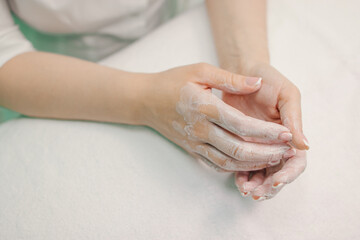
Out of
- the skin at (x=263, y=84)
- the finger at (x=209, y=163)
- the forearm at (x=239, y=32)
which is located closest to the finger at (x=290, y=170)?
the skin at (x=263, y=84)

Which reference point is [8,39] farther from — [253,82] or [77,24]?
[253,82]

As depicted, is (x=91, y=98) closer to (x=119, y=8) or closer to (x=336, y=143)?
(x=119, y=8)

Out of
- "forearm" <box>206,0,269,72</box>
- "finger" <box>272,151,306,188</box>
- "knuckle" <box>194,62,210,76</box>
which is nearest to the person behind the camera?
"finger" <box>272,151,306,188</box>

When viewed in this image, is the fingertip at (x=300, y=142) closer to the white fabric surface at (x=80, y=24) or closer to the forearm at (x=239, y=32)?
the forearm at (x=239, y=32)

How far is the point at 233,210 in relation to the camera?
0.54 meters

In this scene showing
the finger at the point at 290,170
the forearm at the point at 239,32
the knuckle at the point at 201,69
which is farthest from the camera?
the forearm at the point at 239,32

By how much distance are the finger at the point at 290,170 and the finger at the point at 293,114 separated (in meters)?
0.03

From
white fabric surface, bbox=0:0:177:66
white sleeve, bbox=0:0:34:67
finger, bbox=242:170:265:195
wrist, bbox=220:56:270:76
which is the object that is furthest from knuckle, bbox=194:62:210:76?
white sleeve, bbox=0:0:34:67

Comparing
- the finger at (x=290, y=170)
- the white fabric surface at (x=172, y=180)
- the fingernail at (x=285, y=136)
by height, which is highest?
the fingernail at (x=285, y=136)

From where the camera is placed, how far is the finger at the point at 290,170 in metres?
0.44

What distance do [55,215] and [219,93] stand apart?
417 mm

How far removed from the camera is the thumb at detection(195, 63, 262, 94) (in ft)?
1.72

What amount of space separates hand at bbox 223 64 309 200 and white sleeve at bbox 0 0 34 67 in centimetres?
51

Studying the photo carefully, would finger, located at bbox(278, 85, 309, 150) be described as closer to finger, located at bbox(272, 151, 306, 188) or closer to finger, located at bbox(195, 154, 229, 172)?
finger, located at bbox(272, 151, 306, 188)
